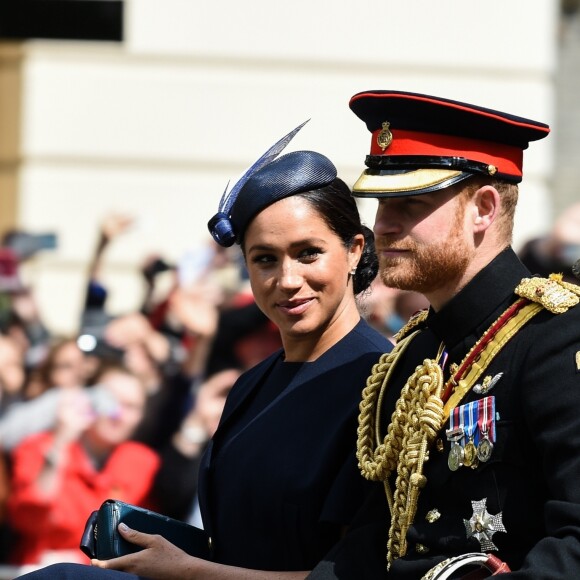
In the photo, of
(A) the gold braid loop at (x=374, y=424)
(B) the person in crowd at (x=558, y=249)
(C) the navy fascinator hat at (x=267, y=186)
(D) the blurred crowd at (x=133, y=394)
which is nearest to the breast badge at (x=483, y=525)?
(A) the gold braid loop at (x=374, y=424)

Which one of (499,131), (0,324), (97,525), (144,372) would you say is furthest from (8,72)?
(499,131)

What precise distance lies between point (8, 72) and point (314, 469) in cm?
467

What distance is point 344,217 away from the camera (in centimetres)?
337

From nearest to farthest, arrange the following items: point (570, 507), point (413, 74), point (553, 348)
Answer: point (570, 507) → point (553, 348) → point (413, 74)

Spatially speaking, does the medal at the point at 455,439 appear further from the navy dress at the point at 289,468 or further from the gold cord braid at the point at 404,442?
the navy dress at the point at 289,468


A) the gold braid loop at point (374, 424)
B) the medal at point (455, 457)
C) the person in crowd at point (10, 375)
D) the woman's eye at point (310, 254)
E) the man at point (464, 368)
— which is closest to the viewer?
the man at point (464, 368)

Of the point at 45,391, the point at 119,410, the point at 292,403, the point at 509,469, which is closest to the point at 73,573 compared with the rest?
the point at 292,403

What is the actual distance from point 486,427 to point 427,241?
0.37 m

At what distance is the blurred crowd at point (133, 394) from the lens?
18.2 feet

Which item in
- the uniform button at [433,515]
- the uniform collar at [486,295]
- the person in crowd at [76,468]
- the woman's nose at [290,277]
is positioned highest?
the uniform collar at [486,295]

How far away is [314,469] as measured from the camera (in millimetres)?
3150

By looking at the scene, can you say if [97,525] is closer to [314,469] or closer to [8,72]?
[314,469]

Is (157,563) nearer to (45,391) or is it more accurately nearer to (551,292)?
(551,292)

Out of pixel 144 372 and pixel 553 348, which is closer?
pixel 553 348
